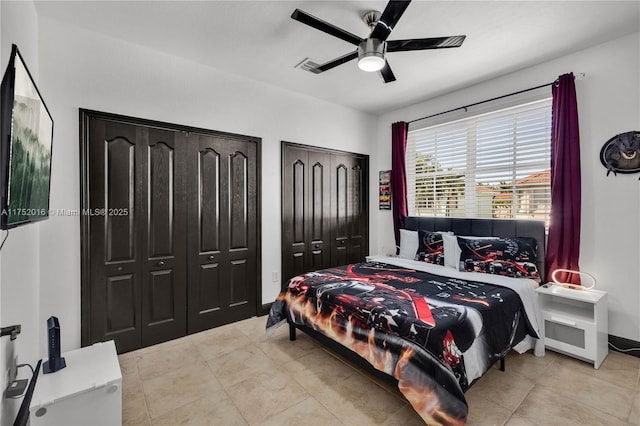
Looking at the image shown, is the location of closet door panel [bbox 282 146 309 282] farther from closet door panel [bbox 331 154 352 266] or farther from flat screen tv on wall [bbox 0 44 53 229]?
flat screen tv on wall [bbox 0 44 53 229]

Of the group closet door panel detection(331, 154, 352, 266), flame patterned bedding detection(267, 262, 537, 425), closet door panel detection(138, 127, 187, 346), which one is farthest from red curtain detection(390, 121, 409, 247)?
closet door panel detection(138, 127, 187, 346)

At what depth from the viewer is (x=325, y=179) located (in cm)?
441

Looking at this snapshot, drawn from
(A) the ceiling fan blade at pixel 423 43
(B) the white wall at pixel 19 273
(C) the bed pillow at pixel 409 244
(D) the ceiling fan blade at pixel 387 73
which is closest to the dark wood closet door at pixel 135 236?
(B) the white wall at pixel 19 273

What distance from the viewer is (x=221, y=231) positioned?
133 inches

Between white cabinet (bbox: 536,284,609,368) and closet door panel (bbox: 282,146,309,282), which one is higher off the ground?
closet door panel (bbox: 282,146,309,282)

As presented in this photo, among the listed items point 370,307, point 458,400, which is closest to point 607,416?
point 458,400

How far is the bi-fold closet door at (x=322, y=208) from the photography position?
3.99 meters

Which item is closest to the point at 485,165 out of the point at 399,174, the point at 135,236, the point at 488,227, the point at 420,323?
the point at 488,227

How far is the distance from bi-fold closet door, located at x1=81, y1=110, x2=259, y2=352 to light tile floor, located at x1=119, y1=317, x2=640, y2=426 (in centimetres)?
41

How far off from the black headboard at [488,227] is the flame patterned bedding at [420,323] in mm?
988

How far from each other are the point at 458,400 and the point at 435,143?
3.51 m

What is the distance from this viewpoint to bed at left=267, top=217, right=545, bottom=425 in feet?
5.76

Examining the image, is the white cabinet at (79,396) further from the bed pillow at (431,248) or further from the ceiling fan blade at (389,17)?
the bed pillow at (431,248)

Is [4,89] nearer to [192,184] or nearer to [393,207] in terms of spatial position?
[192,184]
